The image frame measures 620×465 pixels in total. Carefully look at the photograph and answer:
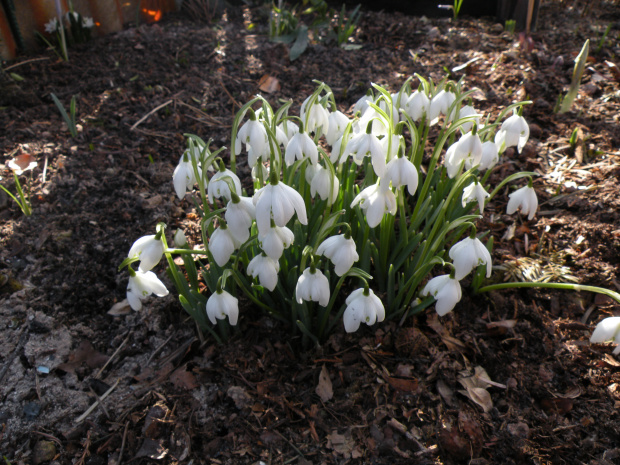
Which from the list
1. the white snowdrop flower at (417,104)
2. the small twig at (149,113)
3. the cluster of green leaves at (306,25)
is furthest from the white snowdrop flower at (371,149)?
the cluster of green leaves at (306,25)

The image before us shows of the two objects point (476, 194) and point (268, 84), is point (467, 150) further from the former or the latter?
point (268, 84)

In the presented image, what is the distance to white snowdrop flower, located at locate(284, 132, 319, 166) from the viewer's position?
1507 mm

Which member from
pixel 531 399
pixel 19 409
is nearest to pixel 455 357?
pixel 531 399

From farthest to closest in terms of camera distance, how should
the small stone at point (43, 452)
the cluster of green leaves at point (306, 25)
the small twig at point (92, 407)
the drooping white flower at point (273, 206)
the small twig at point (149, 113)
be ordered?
the cluster of green leaves at point (306, 25)
the small twig at point (149, 113)
the small twig at point (92, 407)
the small stone at point (43, 452)
the drooping white flower at point (273, 206)

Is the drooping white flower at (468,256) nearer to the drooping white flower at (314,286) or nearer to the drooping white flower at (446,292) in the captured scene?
the drooping white flower at (446,292)

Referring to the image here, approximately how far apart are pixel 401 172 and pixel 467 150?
0.31m

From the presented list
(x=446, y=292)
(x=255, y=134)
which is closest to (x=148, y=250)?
(x=255, y=134)

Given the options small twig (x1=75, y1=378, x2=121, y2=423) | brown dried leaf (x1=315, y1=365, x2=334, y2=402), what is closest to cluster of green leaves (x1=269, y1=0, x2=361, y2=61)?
brown dried leaf (x1=315, y1=365, x2=334, y2=402)

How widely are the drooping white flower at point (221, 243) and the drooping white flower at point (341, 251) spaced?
0.27 meters

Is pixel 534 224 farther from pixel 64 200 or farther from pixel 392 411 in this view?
pixel 64 200

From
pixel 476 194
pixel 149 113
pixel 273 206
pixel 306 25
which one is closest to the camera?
pixel 273 206

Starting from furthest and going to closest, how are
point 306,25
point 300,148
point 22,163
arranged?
point 306,25 → point 22,163 → point 300,148

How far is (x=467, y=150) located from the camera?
1.61m

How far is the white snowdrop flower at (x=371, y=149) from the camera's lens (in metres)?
1.45
